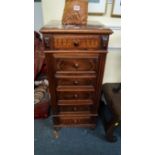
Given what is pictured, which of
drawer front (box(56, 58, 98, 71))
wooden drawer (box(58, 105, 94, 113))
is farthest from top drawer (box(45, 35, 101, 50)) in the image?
wooden drawer (box(58, 105, 94, 113))

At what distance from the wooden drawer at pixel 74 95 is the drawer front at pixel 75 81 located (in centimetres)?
9

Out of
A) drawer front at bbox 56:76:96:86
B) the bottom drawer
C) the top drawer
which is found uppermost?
the top drawer

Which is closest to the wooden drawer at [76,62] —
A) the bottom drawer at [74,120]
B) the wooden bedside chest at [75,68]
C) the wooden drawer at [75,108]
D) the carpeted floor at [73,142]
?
the wooden bedside chest at [75,68]

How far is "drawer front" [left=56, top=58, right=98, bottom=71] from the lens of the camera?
1.29 m

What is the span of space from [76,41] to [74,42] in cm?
2

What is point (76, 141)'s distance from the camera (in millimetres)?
1573

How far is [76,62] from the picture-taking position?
1.30 meters

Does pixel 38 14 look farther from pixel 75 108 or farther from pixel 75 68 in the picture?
pixel 75 108

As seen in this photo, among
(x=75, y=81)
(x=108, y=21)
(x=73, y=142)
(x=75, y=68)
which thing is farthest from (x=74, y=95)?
(x=108, y=21)

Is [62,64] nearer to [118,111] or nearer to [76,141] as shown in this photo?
[118,111]

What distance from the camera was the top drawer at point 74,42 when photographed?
120cm

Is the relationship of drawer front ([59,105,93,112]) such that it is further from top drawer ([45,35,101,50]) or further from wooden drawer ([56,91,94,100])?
top drawer ([45,35,101,50])
